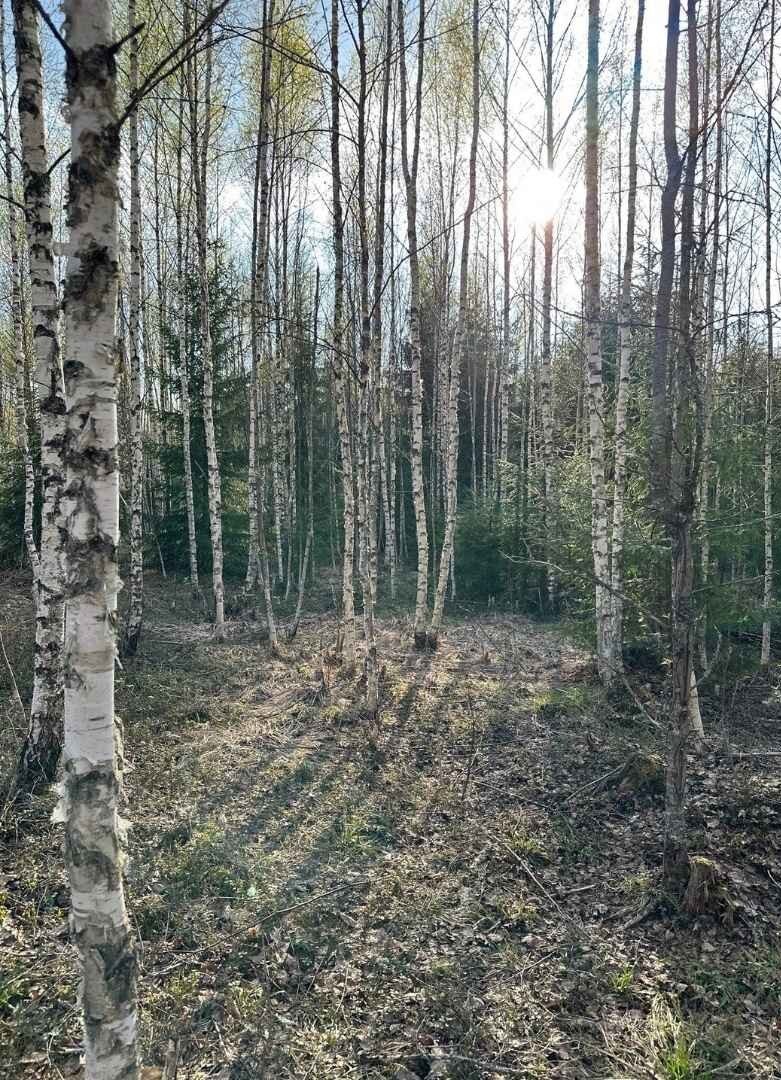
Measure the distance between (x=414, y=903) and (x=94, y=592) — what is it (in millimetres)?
3210

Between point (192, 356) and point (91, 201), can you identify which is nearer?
point (91, 201)

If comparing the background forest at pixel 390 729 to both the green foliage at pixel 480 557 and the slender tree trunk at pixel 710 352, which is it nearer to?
the slender tree trunk at pixel 710 352

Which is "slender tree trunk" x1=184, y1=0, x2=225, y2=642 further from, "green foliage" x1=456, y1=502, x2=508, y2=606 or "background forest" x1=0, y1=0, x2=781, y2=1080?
"green foliage" x1=456, y1=502, x2=508, y2=606

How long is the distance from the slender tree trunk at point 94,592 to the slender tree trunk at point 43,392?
238cm

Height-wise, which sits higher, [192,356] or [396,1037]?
[192,356]

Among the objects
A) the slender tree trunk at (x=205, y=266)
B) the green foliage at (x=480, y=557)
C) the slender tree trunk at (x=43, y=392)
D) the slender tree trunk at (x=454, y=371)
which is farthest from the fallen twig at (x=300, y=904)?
the green foliage at (x=480, y=557)

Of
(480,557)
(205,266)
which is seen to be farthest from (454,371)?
(480,557)

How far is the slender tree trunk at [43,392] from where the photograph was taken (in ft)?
14.6

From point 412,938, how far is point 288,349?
39.0ft

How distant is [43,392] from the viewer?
4.73 metres

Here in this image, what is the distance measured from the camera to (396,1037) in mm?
3039

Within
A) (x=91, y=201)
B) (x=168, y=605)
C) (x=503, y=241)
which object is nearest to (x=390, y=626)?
(x=168, y=605)

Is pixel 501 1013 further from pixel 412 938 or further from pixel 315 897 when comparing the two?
pixel 315 897

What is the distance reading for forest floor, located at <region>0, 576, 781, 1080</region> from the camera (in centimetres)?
296
